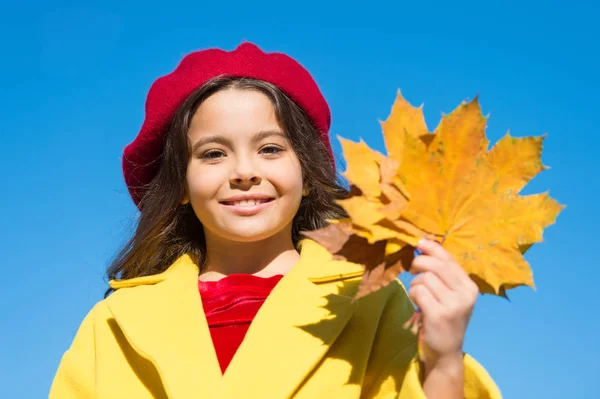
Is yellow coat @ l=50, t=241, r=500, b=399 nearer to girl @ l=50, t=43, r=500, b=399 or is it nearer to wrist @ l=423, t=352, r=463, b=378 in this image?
girl @ l=50, t=43, r=500, b=399

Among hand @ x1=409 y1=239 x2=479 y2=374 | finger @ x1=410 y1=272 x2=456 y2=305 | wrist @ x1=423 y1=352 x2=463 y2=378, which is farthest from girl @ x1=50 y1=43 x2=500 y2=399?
finger @ x1=410 y1=272 x2=456 y2=305

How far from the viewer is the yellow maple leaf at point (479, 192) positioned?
7.93ft

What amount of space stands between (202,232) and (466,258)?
186cm

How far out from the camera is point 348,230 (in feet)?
8.18

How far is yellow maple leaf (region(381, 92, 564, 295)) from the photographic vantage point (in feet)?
7.93

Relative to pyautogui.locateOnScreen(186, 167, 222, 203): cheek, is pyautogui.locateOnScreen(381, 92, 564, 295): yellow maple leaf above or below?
below

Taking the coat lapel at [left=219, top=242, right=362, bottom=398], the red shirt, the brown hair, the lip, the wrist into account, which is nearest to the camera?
the wrist

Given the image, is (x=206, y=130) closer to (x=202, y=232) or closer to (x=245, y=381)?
(x=202, y=232)

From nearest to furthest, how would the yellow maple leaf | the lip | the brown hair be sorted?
1. the yellow maple leaf
2. the lip
3. the brown hair

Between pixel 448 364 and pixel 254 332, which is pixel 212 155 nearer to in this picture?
pixel 254 332

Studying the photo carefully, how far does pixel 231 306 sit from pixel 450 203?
131 centimetres

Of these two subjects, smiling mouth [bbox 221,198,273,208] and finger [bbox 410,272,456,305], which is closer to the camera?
finger [bbox 410,272,456,305]

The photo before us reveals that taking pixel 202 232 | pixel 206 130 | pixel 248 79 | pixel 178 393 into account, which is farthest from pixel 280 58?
pixel 178 393

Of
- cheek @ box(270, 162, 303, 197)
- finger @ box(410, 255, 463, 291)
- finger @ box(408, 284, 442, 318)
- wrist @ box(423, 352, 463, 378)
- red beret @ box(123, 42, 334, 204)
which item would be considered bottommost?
wrist @ box(423, 352, 463, 378)
